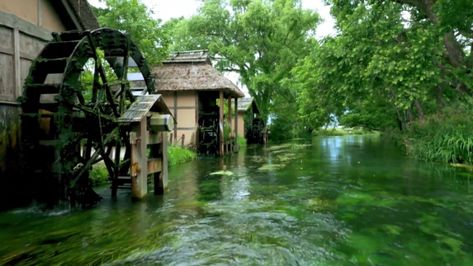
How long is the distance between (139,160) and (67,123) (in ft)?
4.58

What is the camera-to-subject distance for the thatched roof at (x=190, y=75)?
1691cm

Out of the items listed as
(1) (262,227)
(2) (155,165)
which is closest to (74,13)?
(2) (155,165)

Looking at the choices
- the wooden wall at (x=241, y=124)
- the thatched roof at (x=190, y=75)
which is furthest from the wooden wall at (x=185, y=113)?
the wooden wall at (x=241, y=124)

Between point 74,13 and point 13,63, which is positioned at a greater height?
point 74,13

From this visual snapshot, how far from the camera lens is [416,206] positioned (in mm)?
6871

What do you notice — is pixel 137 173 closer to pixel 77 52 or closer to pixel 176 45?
pixel 77 52

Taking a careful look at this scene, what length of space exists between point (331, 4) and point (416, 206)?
12095 millimetres

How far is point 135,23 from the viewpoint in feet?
53.9

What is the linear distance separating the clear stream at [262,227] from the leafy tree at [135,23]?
9161mm

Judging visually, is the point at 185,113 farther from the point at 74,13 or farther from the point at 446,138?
the point at 446,138

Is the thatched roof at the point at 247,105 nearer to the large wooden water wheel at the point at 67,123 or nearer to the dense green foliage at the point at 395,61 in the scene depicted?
the dense green foliage at the point at 395,61

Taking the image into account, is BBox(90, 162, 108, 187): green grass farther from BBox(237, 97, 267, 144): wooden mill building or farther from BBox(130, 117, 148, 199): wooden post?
BBox(237, 97, 267, 144): wooden mill building

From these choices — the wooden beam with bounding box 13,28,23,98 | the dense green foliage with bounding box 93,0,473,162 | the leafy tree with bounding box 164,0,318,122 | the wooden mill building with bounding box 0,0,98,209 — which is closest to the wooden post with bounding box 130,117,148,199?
the wooden mill building with bounding box 0,0,98,209

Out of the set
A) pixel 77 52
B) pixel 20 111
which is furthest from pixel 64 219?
pixel 77 52
